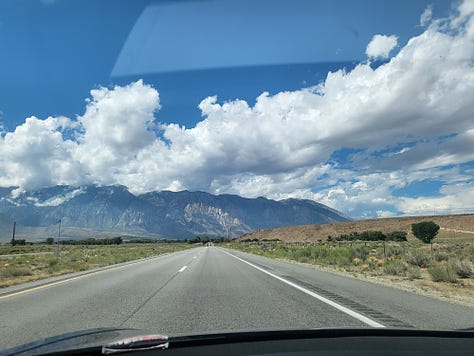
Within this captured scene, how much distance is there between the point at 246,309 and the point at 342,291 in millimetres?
4263

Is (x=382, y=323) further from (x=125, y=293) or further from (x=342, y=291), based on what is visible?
(x=125, y=293)

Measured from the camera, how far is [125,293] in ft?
38.4

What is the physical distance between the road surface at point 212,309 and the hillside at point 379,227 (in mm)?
79897

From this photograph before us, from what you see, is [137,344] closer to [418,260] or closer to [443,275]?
[443,275]

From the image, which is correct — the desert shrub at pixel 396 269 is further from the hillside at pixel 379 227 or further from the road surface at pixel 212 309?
the hillside at pixel 379 227

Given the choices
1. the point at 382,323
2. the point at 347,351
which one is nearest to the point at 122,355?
the point at 347,351

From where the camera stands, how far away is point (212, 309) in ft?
28.8

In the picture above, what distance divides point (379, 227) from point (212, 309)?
354ft

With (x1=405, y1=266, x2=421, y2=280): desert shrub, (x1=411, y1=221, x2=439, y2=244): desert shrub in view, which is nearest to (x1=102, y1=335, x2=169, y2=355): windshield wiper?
(x1=405, y1=266, x2=421, y2=280): desert shrub

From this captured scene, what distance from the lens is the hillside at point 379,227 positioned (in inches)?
3565

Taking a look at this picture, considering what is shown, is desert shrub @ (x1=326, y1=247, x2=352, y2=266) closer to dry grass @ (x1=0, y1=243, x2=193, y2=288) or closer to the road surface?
the road surface

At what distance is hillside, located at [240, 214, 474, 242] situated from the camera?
90562 mm

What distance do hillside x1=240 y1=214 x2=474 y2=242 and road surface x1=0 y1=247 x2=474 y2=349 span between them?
79.9m

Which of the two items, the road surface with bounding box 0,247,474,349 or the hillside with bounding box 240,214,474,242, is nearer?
the road surface with bounding box 0,247,474,349
